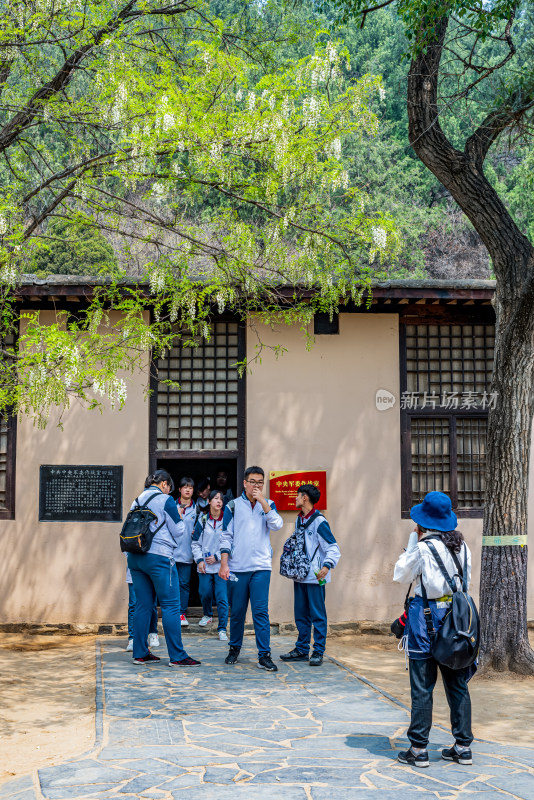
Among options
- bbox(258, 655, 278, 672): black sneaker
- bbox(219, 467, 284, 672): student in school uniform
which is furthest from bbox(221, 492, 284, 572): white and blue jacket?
bbox(258, 655, 278, 672): black sneaker

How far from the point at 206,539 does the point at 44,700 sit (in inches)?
116

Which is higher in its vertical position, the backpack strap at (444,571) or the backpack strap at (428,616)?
the backpack strap at (444,571)

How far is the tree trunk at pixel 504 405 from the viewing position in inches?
309

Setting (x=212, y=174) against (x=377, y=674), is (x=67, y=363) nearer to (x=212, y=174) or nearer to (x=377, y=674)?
(x=212, y=174)

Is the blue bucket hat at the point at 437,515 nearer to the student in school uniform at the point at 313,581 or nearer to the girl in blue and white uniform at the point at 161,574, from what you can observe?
the student in school uniform at the point at 313,581

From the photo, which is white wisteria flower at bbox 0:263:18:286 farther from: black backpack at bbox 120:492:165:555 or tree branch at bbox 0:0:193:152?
black backpack at bbox 120:492:165:555

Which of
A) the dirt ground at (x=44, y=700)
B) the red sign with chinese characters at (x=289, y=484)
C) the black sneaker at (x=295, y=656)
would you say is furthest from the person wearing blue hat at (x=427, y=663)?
the red sign with chinese characters at (x=289, y=484)

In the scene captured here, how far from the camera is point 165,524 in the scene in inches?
287

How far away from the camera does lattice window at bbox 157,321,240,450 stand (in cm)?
1004

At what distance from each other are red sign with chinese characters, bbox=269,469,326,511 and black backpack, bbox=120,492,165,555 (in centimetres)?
278

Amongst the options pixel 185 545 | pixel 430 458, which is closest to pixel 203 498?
pixel 185 545

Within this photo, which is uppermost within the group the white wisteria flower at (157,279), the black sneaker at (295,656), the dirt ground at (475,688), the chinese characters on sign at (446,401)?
the white wisteria flower at (157,279)

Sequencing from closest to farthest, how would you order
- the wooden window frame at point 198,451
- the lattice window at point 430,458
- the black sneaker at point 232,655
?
the black sneaker at point 232,655
the wooden window frame at point 198,451
the lattice window at point 430,458

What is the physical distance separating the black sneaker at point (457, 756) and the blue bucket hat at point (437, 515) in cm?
125
